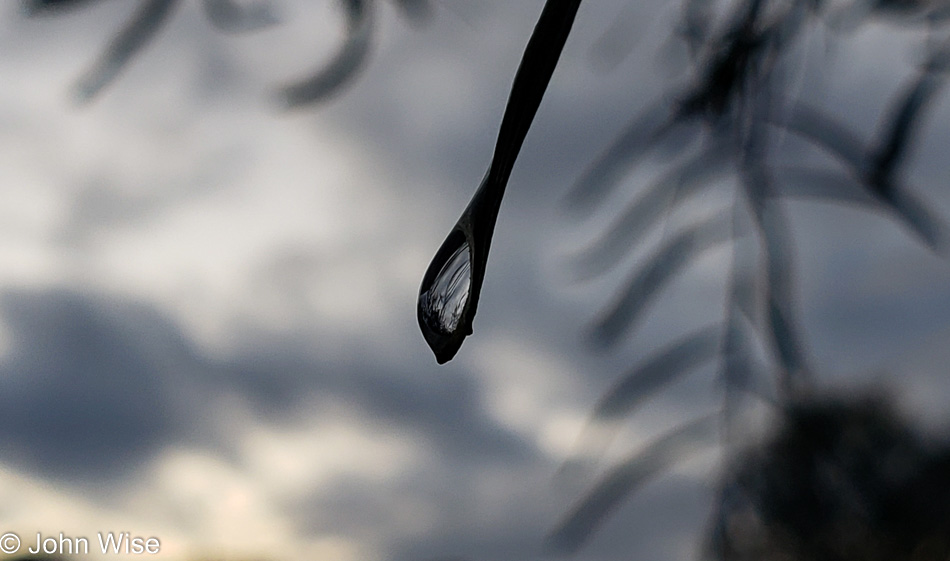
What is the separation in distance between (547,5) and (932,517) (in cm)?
54

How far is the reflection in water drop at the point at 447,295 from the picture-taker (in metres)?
0.18

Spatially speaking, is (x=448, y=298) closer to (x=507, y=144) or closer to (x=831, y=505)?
(x=507, y=144)

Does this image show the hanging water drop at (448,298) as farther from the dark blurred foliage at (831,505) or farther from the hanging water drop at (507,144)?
the dark blurred foliage at (831,505)

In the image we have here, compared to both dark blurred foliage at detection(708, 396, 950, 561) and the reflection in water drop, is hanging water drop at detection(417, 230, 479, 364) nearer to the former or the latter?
the reflection in water drop

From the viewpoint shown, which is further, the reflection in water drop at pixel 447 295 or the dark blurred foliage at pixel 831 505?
the dark blurred foliage at pixel 831 505

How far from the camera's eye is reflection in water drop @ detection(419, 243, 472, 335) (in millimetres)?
182

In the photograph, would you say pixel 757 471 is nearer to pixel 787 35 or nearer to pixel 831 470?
pixel 831 470

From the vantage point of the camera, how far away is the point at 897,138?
0.42m

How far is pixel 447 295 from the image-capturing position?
0.20 metres

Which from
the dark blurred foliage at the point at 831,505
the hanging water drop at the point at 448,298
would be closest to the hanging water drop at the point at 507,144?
the hanging water drop at the point at 448,298

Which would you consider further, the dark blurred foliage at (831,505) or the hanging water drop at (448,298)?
the dark blurred foliage at (831,505)

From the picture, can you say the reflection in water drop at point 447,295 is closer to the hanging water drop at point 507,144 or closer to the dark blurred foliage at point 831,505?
the hanging water drop at point 507,144

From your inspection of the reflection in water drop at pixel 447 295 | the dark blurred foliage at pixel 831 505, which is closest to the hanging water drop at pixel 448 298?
the reflection in water drop at pixel 447 295

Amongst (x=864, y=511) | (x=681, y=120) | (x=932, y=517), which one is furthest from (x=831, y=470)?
(x=681, y=120)
